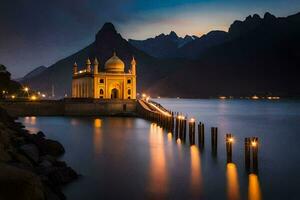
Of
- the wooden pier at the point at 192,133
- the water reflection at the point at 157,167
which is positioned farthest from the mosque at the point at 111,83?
the water reflection at the point at 157,167

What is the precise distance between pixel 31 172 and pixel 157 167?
48.9 feet

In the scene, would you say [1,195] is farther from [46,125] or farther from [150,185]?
[46,125]

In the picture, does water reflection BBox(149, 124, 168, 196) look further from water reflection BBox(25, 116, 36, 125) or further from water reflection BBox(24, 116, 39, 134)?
water reflection BBox(25, 116, 36, 125)

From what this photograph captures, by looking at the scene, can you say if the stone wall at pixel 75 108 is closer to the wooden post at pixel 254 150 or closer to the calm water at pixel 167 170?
the calm water at pixel 167 170

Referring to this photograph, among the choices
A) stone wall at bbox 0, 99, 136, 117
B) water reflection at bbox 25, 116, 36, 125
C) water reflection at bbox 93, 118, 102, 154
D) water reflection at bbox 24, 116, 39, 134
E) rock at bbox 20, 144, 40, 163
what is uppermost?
stone wall at bbox 0, 99, 136, 117

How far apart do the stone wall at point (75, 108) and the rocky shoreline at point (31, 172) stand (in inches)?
1566

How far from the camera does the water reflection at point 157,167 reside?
22.2 m

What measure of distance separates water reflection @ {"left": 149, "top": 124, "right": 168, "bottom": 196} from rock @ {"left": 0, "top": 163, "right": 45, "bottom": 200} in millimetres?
8535

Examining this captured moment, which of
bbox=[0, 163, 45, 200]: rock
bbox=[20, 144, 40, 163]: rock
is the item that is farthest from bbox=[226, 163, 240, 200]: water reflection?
bbox=[20, 144, 40, 163]: rock

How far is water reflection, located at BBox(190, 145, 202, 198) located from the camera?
871 inches

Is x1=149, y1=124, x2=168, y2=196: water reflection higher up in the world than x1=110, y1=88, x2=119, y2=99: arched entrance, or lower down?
lower down

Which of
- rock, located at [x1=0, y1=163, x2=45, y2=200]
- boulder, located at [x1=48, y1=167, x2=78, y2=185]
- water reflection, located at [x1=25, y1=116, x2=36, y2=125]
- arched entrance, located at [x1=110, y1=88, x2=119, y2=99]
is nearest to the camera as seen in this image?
rock, located at [x1=0, y1=163, x2=45, y2=200]

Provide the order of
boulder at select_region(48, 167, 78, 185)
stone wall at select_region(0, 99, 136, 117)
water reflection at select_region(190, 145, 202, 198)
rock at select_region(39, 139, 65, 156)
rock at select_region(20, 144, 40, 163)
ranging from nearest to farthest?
1. boulder at select_region(48, 167, 78, 185)
2. water reflection at select_region(190, 145, 202, 198)
3. rock at select_region(20, 144, 40, 163)
4. rock at select_region(39, 139, 65, 156)
5. stone wall at select_region(0, 99, 136, 117)

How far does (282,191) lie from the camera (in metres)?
22.2
